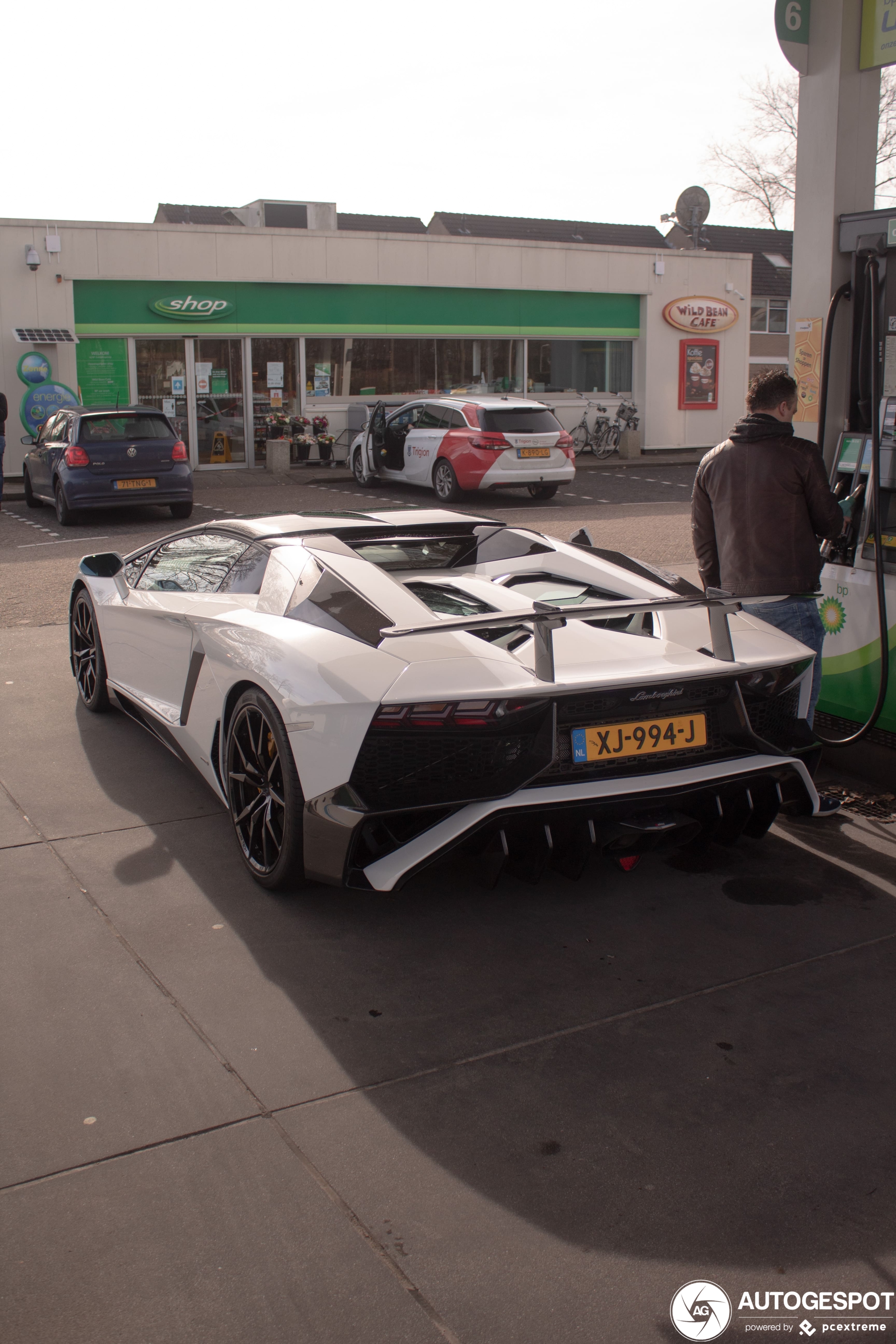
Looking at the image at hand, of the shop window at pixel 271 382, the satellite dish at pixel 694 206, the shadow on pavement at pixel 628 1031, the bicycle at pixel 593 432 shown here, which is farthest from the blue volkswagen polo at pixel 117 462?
the satellite dish at pixel 694 206

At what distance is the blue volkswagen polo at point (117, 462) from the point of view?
14570mm

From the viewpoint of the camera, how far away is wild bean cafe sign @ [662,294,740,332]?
2641 centimetres

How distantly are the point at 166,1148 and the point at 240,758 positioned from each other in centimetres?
173

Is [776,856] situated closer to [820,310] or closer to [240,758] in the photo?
[240,758]

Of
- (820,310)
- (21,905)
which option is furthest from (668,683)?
(820,310)

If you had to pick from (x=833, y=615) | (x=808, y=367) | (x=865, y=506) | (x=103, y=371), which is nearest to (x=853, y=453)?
(x=865, y=506)

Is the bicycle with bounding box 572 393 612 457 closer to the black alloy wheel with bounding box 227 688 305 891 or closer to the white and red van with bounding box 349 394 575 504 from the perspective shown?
the white and red van with bounding box 349 394 575 504

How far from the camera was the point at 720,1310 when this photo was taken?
7.44 ft

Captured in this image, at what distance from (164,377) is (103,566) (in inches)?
668

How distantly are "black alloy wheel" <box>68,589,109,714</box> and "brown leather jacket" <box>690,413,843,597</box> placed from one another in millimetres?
3281

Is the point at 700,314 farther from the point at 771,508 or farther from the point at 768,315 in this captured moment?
the point at 771,508

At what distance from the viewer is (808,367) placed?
5.87 meters

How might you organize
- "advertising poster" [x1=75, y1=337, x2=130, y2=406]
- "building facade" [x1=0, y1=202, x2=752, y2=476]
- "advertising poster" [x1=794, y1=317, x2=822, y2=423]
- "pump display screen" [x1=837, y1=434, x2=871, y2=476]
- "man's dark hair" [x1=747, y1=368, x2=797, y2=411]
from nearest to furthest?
"man's dark hair" [x1=747, y1=368, x2=797, y2=411]
"pump display screen" [x1=837, y1=434, x2=871, y2=476]
"advertising poster" [x1=794, y1=317, x2=822, y2=423]
"building facade" [x1=0, y1=202, x2=752, y2=476]
"advertising poster" [x1=75, y1=337, x2=130, y2=406]

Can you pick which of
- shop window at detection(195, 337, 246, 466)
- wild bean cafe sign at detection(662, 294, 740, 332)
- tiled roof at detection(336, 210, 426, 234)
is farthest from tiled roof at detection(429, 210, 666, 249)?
shop window at detection(195, 337, 246, 466)
